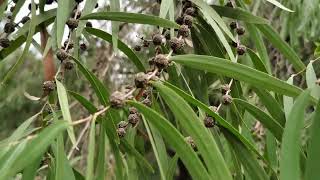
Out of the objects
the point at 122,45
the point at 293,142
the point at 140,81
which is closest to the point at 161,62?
the point at 140,81

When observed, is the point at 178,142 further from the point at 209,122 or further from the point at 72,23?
the point at 72,23

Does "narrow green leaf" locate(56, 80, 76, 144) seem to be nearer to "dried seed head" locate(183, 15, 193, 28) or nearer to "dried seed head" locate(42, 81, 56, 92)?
"dried seed head" locate(42, 81, 56, 92)

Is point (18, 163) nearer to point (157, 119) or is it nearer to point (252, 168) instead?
point (157, 119)

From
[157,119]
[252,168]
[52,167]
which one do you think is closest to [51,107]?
[52,167]

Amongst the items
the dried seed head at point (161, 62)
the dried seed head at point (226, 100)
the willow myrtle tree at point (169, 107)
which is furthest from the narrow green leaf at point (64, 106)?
the dried seed head at point (226, 100)

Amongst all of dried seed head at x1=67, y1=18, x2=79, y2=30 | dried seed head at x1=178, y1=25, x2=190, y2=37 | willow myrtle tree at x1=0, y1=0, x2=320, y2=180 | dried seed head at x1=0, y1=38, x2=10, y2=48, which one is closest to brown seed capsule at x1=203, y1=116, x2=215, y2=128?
willow myrtle tree at x1=0, y1=0, x2=320, y2=180

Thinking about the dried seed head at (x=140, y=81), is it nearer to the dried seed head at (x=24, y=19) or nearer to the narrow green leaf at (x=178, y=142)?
the narrow green leaf at (x=178, y=142)
